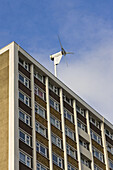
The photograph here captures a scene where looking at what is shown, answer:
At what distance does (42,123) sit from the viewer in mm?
65875

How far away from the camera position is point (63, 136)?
69.1 meters

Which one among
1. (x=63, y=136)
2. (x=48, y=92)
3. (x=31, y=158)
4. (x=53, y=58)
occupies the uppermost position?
(x=53, y=58)

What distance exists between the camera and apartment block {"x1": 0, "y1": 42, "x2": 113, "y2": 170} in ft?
196

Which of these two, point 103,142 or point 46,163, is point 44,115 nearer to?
point 46,163

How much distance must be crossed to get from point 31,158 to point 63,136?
9.79 m

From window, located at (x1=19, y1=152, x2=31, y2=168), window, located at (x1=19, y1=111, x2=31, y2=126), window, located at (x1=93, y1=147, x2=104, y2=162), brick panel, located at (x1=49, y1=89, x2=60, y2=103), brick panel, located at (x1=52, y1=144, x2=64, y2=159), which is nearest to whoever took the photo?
window, located at (x1=19, y1=152, x2=31, y2=168)

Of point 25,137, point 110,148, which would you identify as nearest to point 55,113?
point 25,137

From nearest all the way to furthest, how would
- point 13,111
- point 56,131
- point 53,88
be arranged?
1. point 13,111
2. point 56,131
3. point 53,88

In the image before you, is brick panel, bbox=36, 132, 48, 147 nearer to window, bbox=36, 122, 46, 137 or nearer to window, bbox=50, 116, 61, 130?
window, bbox=36, 122, 46, 137

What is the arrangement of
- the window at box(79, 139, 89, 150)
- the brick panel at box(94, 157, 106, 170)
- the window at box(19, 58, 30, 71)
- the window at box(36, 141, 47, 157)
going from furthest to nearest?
1. the brick panel at box(94, 157, 106, 170)
2. the window at box(79, 139, 89, 150)
3. the window at box(19, 58, 30, 71)
4. the window at box(36, 141, 47, 157)

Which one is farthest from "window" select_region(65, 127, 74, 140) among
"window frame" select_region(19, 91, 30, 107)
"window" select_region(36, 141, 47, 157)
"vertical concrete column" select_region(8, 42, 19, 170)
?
"vertical concrete column" select_region(8, 42, 19, 170)

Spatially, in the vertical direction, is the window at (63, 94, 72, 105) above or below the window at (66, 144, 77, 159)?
above

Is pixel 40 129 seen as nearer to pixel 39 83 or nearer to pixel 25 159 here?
pixel 25 159

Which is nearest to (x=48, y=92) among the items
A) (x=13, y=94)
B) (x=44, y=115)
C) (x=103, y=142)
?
(x=44, y=115)
